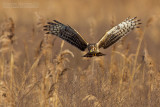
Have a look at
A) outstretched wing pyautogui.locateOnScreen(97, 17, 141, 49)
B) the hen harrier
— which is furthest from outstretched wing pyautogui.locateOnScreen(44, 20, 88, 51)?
outstretched wing pyautogui.locateOnScreen(97, 17, 141, 49)

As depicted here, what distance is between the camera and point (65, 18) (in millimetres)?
23500

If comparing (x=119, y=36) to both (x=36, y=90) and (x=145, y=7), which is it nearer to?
(x=36, y=90)

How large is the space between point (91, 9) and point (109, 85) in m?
19.7

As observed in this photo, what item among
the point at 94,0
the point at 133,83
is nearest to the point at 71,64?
the point at 133,83

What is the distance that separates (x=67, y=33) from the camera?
799 cm

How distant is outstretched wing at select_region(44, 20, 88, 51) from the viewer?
7805 millimetres

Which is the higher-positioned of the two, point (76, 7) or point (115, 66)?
point (76, 7)

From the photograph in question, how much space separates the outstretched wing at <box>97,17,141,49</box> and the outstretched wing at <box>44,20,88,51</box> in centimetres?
31

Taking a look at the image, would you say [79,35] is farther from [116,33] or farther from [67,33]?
[116,33]

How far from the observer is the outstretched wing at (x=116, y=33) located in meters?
7.91

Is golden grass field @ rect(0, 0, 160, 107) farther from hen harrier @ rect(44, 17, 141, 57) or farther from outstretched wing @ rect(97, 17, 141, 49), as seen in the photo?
outstretched wing @ rect(97, 17, 141, 49)

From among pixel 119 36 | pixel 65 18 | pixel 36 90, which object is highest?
pixel 65 18

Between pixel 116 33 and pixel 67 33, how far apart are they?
766 mm

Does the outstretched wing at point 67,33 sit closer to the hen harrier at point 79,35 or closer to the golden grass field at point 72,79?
the hen harrier at point 79,35
